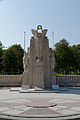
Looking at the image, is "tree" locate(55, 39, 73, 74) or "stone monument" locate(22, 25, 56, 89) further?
"tree" locate(55, 39, 73, 74)

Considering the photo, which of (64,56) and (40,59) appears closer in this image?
(40,59)

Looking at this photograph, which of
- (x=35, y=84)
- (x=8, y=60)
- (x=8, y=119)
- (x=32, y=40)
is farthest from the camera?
(x=8, y=60)

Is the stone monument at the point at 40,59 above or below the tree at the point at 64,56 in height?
below

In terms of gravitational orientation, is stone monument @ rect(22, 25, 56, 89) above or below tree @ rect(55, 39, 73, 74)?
below

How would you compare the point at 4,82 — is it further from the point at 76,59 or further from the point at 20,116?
the point at 76,59

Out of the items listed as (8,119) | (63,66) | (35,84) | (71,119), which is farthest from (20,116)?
(63,66)

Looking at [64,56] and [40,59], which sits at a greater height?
[64,56]

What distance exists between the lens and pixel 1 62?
156 ft

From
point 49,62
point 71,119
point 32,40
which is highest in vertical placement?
point 32,40

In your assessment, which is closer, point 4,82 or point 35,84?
point 35,84

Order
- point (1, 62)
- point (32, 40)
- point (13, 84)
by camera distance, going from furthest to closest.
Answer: point (1, 62), point (13, 84), point (32, 40)

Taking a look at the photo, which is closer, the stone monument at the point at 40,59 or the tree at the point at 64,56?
the stone monument at the point at 40,59

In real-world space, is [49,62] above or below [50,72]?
above

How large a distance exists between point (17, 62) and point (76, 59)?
1691 centimetres
